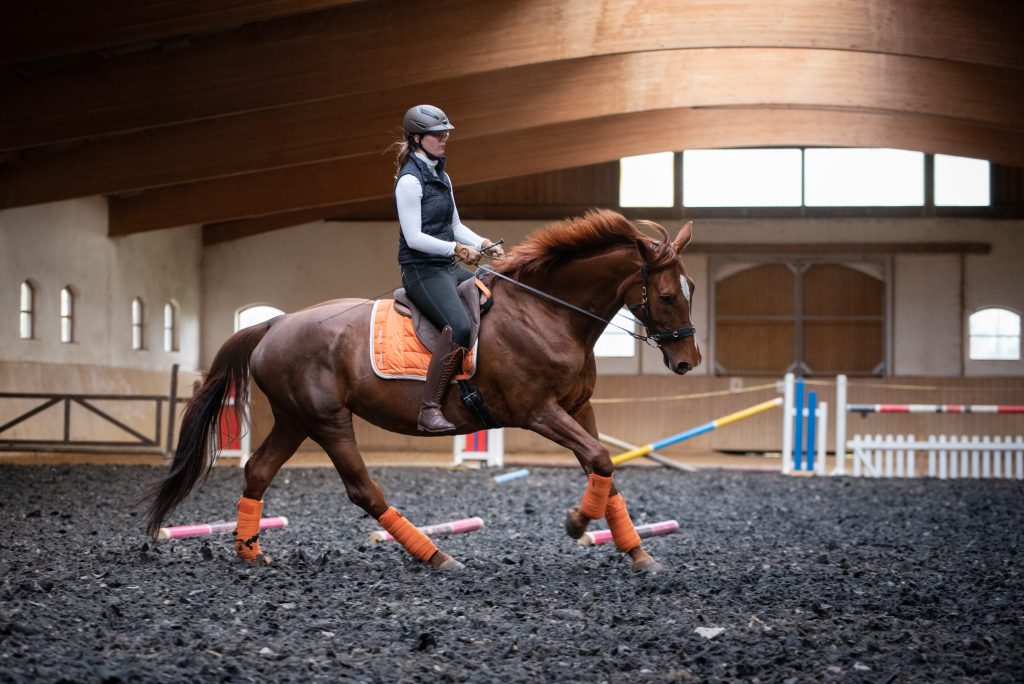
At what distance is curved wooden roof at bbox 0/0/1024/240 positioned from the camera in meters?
10.1

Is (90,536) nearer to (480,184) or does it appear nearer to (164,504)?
(164,504)

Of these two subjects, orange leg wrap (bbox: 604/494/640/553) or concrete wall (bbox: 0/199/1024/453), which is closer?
orange leg wrap (bbox: 604/494/640/553)

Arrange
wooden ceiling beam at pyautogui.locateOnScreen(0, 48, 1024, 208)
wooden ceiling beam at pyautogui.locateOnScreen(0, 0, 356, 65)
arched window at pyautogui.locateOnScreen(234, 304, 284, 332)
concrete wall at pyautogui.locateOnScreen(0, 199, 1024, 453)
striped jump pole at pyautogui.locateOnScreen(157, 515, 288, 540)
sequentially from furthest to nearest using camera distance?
arched window at pyautogui.locateOnScreen(234, 304, 284, 332)
concrete wall at pyautogui.locateOnScreen(0, 199, 1024, 453)
wooden ceiling beam at pyautogui.locateOnScreen(0, 48, 1024, 208)
wooden ceiling beam at pyautogui.locateOnScreen(0, 0, 356, 65)
striped jump pole at pyautogui.locateOnScreen(157, 515, 288, 540)

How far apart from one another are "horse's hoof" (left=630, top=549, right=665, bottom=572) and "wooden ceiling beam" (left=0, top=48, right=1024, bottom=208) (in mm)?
7646

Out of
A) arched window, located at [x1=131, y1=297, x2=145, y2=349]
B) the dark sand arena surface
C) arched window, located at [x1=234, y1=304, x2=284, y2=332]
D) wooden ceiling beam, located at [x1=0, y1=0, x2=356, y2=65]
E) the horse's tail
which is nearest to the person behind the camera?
the dark sand arena surface

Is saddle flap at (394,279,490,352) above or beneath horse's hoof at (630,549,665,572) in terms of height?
above

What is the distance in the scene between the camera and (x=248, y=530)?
5.50 metres

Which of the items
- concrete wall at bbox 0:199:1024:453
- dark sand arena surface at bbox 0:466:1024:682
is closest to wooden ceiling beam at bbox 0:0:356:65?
dark sand arena surface at bbox 0:466:1024:682

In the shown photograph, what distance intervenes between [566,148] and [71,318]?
719 centimetres

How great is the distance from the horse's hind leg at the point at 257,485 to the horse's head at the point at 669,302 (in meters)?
1.97

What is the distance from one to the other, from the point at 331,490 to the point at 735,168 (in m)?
11.2

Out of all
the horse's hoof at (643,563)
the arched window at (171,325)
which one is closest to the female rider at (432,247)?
the horse's hoof at (643,563)

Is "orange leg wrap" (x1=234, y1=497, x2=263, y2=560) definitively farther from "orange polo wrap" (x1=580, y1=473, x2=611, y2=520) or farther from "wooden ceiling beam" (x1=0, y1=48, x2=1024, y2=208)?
"wooden ceiling beam" (x1=0, y1=48, x2=1024, y2=208)

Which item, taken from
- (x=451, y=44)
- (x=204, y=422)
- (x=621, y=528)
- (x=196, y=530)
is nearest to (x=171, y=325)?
(x=451, y=44)
